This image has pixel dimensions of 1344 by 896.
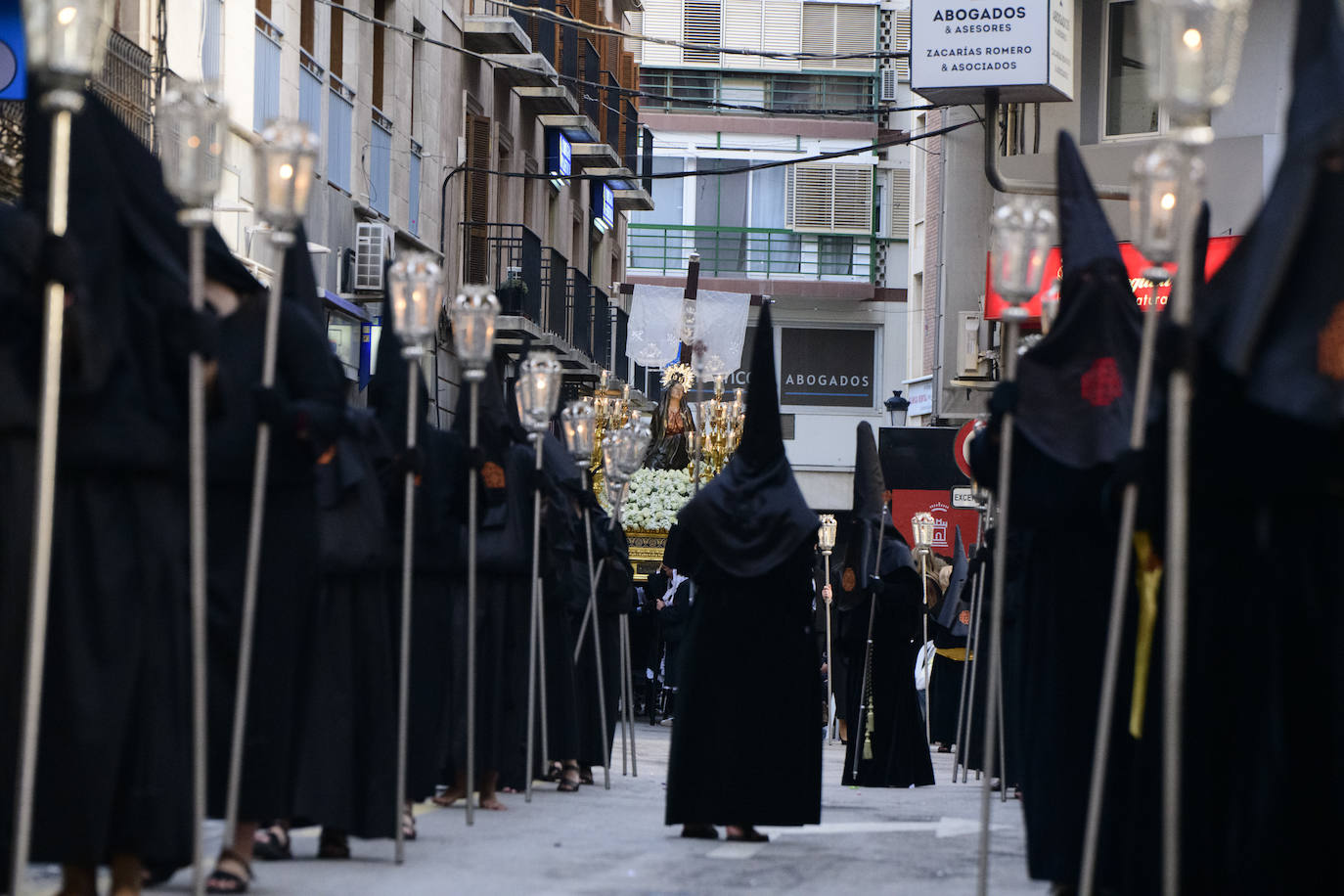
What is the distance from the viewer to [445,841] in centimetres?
1005

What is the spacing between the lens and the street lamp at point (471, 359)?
1071cm

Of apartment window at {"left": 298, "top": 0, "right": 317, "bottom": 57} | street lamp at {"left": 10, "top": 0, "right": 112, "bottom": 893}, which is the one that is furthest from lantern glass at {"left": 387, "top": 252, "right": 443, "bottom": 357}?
apartment window at {"left": 298, "top": 0, "right": 317, "bottom": 57}

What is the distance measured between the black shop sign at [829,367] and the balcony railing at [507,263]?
20015 millimetres

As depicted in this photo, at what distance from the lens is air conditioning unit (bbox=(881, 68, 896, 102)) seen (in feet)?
169

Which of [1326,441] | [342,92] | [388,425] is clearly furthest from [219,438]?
[342,92]

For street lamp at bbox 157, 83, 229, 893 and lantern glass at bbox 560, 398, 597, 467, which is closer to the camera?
street lamp at bbox 157, 83, 229, 893

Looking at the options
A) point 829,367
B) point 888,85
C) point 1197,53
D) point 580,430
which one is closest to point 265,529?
point 1197,53

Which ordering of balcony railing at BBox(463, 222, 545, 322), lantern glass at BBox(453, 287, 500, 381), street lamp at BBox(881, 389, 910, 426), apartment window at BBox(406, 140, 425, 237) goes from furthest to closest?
1. street lamp at BBox(881, 389, 910, 426)
2. balcony railing at BBox(463, 222, 545, 322)
3. apartment window at BBox(406, 140, 425, 237)
4. lantern glass at BBox(453, 287, 500, 381)

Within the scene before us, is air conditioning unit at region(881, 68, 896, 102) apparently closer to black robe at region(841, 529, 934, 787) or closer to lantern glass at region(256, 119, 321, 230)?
black robe at region(841, 529, 934, 787)

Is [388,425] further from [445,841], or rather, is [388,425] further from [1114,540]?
[1114,540]

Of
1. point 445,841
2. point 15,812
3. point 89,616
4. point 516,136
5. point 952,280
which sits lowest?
point 445,841

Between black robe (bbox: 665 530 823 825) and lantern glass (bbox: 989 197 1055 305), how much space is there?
3.48 m

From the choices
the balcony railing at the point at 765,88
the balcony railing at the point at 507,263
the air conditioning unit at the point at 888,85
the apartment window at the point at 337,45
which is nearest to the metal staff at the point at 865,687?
the apartment window at the point at 337,45

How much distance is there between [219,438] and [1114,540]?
316 centimetres
